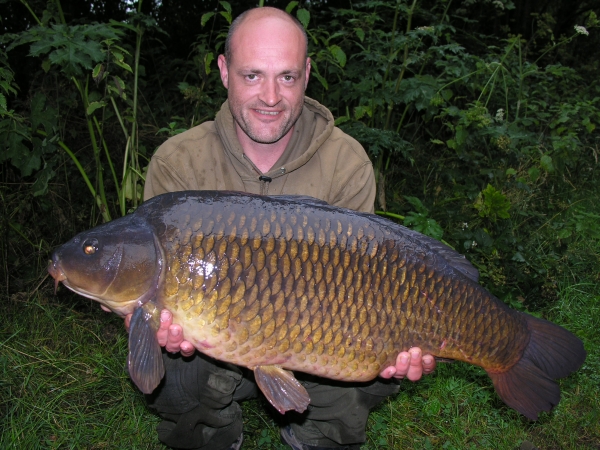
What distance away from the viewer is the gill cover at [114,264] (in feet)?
4.56

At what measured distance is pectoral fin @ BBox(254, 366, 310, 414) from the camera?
4.77 ft

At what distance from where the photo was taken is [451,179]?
3.22 metres

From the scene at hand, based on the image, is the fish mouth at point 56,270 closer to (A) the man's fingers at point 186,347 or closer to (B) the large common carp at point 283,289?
(B) the large common carp at point 283,289

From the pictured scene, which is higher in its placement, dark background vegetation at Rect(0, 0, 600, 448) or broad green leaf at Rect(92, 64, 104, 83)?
broad green leaf at Rect(92, 64, 104, 83)

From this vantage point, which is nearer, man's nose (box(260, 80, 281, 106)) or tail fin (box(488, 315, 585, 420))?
tail fin (box(488, 315, 585, 420))

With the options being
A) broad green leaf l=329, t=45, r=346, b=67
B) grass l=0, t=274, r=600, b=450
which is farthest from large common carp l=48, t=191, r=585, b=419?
broad green leaf l=329, t=45, r=346, b=67

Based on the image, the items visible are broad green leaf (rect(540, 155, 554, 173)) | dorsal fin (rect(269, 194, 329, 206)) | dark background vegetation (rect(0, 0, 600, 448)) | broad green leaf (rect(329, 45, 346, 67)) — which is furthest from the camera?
broad green leaf (rect(540, 155, 554, 173))

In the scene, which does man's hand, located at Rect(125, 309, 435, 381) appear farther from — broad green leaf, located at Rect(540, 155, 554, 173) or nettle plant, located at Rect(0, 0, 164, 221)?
broad green leaf, located at Rect(540, 155, 554, 173)

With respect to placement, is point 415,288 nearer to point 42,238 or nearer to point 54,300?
point 54,300

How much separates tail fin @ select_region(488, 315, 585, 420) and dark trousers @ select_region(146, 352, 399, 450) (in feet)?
1.19

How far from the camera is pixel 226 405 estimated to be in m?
1.85

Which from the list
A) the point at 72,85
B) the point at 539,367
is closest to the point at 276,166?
the point at 539,367

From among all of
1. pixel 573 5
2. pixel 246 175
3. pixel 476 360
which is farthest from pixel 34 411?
pixel 573 5

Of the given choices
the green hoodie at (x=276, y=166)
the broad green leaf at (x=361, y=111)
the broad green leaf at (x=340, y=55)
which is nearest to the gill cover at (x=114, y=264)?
the green hoodie at (x=276, y=166)
